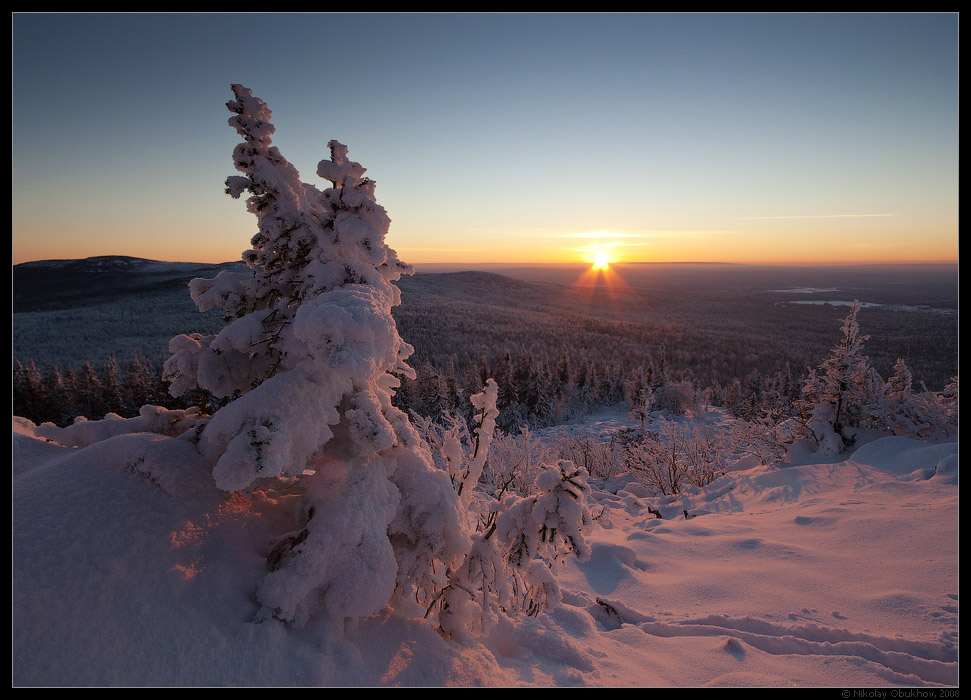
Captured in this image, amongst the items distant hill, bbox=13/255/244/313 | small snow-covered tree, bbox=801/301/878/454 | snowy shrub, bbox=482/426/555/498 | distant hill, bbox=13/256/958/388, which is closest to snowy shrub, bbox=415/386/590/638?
snowy shrub, bbox=482/426/555/498

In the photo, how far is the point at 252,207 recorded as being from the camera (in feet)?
14.0

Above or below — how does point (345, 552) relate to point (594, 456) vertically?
above

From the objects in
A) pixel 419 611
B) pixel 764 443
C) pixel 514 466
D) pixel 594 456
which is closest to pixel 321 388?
pixel 419 611

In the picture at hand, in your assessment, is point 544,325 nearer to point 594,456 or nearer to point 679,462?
point 594,456

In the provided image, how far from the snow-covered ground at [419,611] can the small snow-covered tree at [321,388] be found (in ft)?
1.22

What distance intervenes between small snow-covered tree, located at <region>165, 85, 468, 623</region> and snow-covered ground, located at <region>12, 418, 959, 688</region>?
0.37 metres

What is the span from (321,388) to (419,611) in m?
2.38

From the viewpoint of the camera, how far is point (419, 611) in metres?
4.09

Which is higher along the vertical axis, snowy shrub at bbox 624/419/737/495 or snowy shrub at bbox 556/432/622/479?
snowy shrub at bbox 624/419/737/495

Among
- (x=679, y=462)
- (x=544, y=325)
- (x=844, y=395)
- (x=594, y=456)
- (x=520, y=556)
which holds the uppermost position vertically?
(x=520, y=556)

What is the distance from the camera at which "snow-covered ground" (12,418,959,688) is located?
264 centimetres

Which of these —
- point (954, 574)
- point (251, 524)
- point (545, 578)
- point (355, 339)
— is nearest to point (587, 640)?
point (545, 578)

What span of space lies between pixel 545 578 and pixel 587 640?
120 centimetres

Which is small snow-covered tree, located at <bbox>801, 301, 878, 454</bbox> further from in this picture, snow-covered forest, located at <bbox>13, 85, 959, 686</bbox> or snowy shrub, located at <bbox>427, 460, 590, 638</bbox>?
snowy shrub, located at <bbox>427, 460, 590, 638</bbox>
